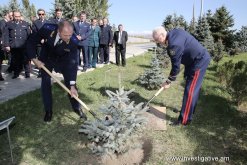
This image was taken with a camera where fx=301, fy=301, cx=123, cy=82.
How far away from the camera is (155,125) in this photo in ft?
20.6

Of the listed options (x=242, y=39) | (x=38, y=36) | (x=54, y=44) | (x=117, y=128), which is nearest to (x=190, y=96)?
(x=117, y=128)

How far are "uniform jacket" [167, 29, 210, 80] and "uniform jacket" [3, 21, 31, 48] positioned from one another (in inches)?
224

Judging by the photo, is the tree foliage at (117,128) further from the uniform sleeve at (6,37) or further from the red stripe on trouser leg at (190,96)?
the uniform sleeve at (6,37)

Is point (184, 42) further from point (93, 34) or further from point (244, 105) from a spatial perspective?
point (93, 34)

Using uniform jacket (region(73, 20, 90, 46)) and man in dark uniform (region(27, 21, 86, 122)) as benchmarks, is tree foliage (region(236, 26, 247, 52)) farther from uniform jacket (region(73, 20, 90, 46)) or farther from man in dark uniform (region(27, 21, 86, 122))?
man in dark uniform (region(27, 21, 86, 122))

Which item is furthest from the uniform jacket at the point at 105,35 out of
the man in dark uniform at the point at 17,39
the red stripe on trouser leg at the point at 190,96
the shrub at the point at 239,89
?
the red stripe on trouser leg at the point at 190,96

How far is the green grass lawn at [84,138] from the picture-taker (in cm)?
511

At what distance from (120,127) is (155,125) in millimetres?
1851

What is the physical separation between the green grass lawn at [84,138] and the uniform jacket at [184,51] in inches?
51.3

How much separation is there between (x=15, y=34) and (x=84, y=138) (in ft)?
18.0

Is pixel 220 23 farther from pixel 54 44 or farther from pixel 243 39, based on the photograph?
pixel 54 44

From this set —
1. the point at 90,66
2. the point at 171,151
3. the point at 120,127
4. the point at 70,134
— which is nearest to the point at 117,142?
the point at 120,127

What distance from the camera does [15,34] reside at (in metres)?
9.70

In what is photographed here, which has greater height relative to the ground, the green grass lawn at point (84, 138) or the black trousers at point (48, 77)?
the black trousers at point (48, 77)
